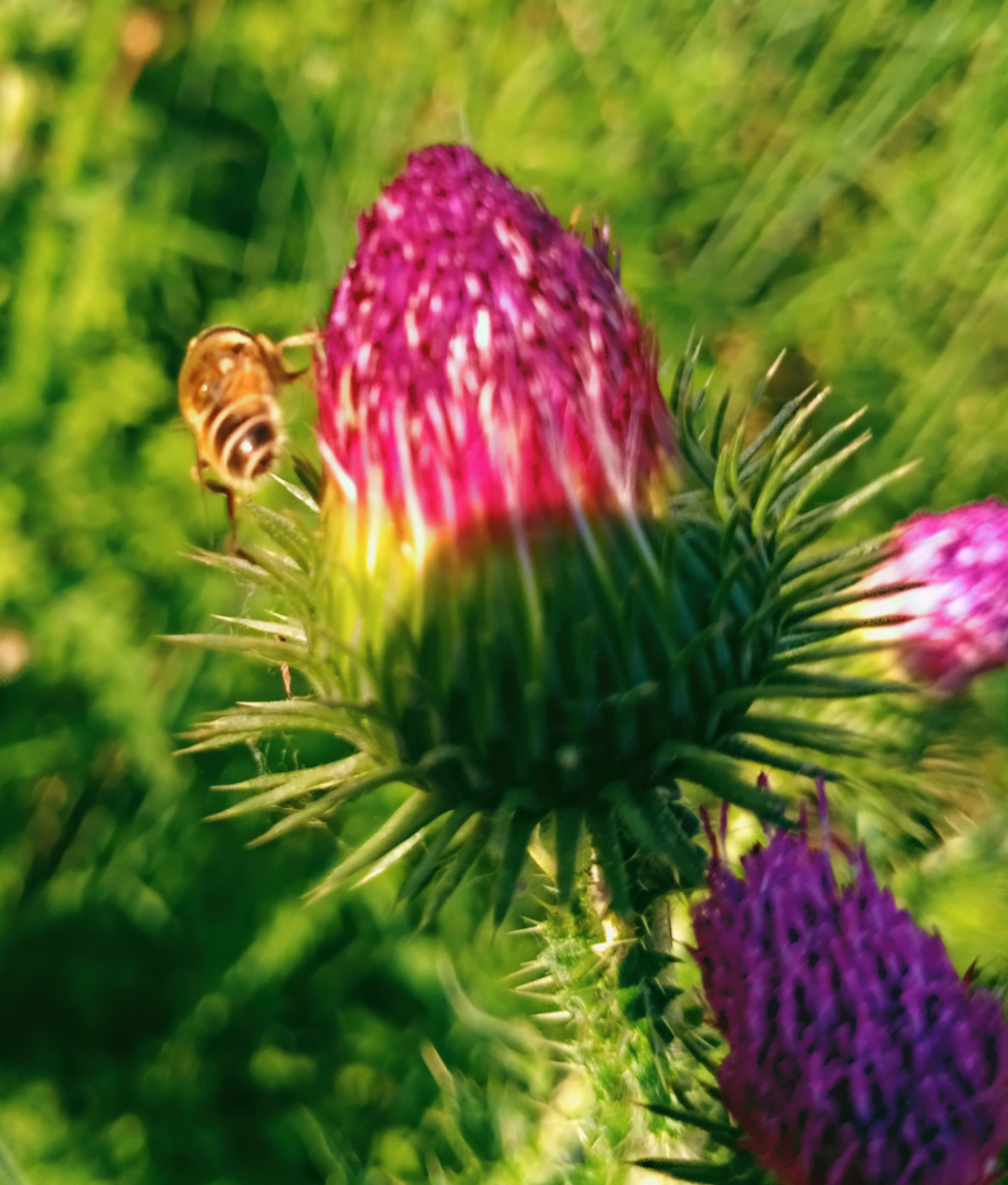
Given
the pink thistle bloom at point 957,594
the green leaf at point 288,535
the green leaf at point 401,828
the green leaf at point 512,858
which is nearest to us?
the green leaf at point 512,858

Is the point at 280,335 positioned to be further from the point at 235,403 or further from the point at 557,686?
the point at 557,686

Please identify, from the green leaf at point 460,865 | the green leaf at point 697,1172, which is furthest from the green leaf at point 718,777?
the green leaf at point 697,1172

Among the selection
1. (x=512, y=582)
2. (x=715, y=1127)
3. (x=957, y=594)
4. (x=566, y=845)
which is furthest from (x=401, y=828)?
(x=957, y=594)

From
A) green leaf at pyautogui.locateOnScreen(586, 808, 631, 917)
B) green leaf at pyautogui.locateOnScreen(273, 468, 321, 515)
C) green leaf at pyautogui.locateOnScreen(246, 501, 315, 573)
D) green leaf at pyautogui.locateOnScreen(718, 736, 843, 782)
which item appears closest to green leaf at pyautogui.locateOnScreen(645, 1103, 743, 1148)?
green leaf at pyautogui.locateOnScreen(586, 808, 631, 917)

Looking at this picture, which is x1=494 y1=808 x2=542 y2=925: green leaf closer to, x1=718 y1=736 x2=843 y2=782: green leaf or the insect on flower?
x1=718 y1=736 x2=843 y2=782: green leaf

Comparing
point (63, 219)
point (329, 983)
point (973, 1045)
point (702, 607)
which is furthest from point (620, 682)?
point (63, 219)

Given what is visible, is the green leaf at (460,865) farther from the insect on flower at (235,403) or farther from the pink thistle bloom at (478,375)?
the insect on flower at (235,403)
